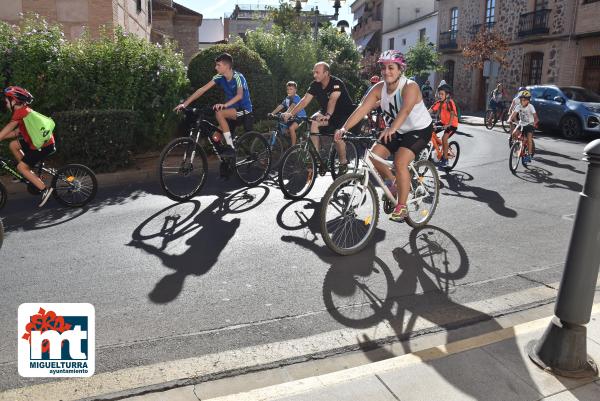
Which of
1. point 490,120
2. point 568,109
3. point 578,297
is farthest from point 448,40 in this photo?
point 578,297

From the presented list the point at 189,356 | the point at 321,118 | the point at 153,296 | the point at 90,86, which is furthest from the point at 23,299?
the point at 90,86

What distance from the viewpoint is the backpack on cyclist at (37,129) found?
6.47m

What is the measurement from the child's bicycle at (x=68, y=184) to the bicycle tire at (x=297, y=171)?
2.63 metres

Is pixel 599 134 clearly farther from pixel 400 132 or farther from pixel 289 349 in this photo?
pixel 289 349

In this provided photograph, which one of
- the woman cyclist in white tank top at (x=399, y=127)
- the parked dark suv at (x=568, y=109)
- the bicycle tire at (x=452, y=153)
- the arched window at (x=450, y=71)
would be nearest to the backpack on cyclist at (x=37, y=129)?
the woman cyclist in white tank top at (x=399, y=127)

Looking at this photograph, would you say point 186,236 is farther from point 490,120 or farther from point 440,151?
point 490,120

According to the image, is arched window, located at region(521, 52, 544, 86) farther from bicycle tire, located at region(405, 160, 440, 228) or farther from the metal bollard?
the metal bollard

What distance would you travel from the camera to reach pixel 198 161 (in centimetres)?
716

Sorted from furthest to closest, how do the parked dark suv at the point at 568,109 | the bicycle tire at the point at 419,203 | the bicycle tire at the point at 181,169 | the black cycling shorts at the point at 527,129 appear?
1. the parked dark suv at the point at 568,109
2. the black cycling shorts at the point at 527,129
3. the bicycle tire at the point at 181,169
4. the bicycle tire at the point at 419,203

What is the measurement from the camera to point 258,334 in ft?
11.2

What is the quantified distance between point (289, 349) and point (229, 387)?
54 centimetres

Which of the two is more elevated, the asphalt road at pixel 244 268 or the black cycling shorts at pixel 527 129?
the black cycling shorts at pixel 527 129

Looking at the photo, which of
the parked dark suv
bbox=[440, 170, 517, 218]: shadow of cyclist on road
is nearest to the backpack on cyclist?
bbox=[440, 170, 517, 218]: shadow of cyclist on road

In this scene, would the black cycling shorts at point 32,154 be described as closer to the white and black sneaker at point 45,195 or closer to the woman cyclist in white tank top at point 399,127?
the white and black sneaker at point 45,195
